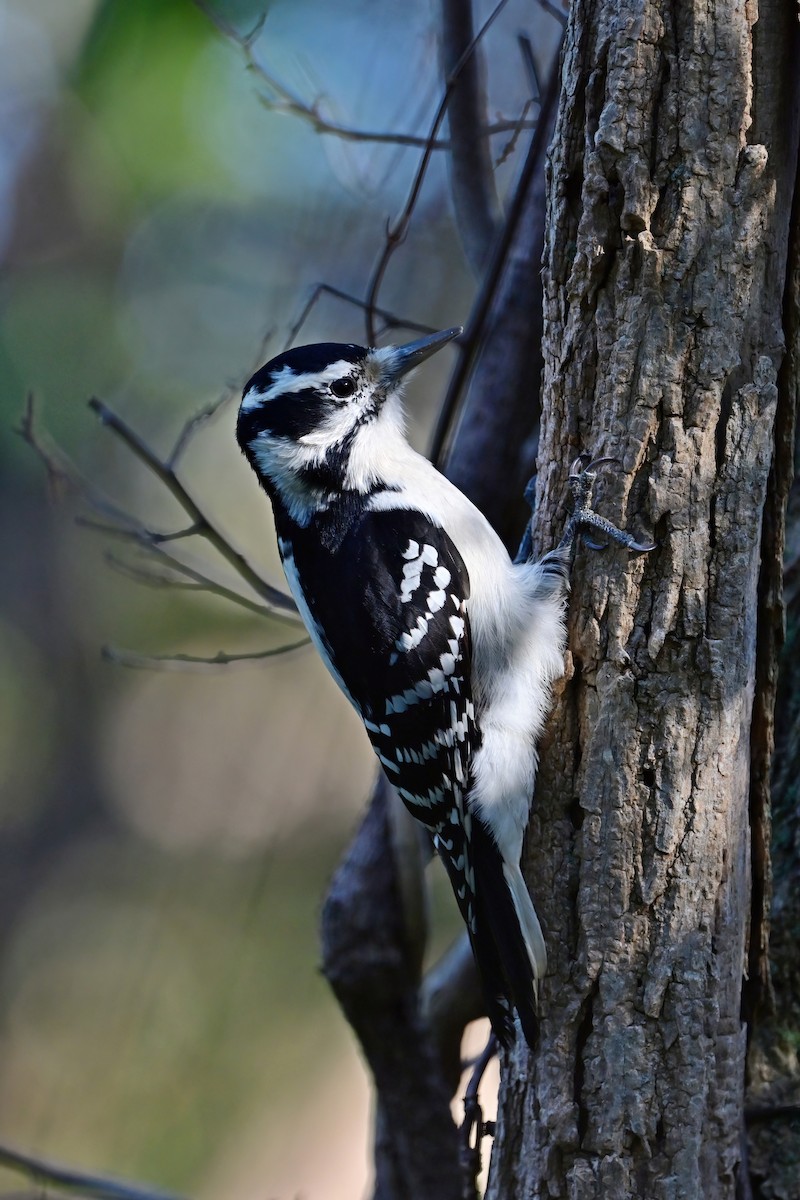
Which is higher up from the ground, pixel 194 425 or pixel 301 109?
pixel 301 109

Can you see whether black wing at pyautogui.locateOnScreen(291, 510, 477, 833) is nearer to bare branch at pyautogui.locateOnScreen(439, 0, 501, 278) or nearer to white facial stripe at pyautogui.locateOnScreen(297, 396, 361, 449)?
white facial stripe at pyautogui.locateOnScreen(297, 396, 361, 449)

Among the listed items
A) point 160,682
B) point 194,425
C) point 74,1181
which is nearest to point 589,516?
point 194,425

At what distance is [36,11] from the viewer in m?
5.26

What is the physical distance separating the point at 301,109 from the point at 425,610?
5.04 ft

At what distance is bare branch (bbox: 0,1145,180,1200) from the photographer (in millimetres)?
2311

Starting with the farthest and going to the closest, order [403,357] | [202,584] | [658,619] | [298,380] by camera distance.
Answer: [202,584] < [403,357] < [298,380] < [658,619]

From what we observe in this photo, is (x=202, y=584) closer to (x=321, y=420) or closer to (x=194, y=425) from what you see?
(x=194, y=425)

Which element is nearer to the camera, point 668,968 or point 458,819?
point 668,968

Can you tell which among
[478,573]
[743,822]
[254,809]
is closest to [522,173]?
[478,573]

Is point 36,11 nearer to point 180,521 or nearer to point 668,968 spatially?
point 180,521

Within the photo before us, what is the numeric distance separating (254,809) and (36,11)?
4.44 m

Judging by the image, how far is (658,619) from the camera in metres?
1.87

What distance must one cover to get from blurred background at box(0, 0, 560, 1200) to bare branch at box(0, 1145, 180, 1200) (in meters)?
2.48

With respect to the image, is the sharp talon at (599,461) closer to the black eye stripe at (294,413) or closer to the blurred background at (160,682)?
the black eye stripe at (294,413)
